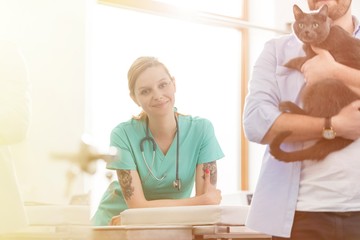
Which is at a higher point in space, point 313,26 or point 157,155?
point 313,26

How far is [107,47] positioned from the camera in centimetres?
388

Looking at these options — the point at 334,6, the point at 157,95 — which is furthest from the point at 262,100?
the point at 157,95

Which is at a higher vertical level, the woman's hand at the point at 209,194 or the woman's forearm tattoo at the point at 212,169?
the woman's forearm tattoo at the point at 212,169

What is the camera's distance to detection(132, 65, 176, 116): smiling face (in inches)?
85.4

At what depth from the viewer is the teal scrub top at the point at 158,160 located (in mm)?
2164

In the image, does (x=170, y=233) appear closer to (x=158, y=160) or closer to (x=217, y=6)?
(x=158, y=160)

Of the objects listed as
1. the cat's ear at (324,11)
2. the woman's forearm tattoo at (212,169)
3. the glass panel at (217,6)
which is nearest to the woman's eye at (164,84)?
the woman's forearm tattoo at (212,169)

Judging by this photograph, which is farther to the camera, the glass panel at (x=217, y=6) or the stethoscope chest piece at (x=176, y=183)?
the glass panel at (x=217, y=6)

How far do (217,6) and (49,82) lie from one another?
4097 millimetres

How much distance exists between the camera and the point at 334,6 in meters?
1.26

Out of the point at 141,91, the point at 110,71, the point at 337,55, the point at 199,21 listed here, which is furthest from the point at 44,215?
the point at 199,21

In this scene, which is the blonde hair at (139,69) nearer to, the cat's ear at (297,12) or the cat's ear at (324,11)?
the cat's ear at (297,12)

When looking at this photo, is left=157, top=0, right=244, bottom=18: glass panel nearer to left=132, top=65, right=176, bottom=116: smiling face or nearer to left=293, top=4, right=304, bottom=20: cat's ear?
left=132, top=65, right=176, bottom=116: smiling face

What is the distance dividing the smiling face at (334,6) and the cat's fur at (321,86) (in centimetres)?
1
